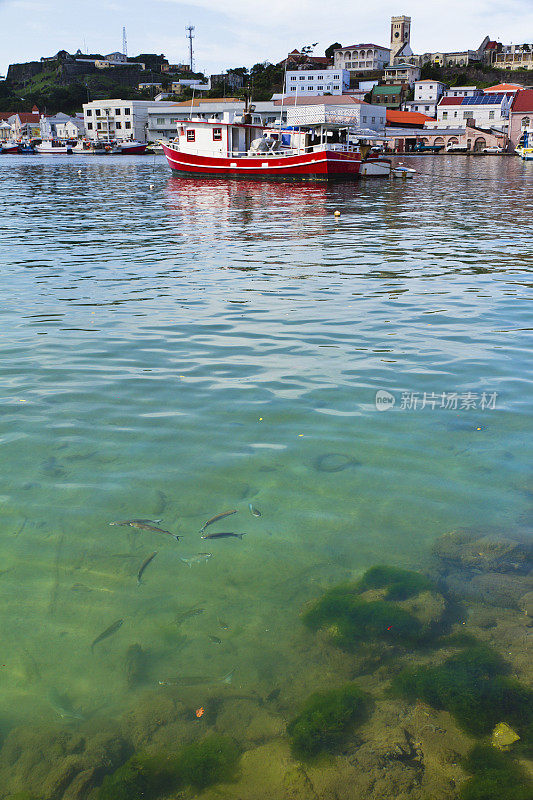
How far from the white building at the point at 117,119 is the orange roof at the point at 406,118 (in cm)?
3977

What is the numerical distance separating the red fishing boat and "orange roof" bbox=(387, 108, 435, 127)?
201ft

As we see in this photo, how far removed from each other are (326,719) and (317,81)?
118250 mm

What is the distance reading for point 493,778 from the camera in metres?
2.45

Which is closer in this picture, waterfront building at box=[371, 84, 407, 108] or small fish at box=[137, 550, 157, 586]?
small fish at box=[137, 550, 157, 586]

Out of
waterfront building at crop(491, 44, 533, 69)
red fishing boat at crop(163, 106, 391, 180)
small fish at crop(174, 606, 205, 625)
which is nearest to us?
small fish at crop(174, 606, 205, 625)

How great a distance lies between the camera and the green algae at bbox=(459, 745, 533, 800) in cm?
238

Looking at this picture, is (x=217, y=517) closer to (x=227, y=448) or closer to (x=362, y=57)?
(x=227, y=448)

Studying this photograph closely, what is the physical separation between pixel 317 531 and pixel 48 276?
9.31 metres

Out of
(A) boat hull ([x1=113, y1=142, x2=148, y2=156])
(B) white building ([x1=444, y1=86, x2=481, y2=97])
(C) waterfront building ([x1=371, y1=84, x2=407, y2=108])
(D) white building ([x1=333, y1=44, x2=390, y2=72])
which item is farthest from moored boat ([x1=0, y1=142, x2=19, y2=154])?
(B) white building ([x1=444, y1=86, x2=481, y2=97])

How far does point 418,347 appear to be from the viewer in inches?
293

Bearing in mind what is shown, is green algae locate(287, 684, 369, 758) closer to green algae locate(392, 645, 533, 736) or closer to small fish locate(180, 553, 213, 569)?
green algae locate(392, 645, 533, 736)

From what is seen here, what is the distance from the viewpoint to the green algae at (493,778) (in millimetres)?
2385

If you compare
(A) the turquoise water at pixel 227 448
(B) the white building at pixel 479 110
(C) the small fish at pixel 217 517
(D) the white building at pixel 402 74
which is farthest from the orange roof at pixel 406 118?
(C) the small fish at pixel 217 517

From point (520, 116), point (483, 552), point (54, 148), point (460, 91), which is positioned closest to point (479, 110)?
point (520, 116)
